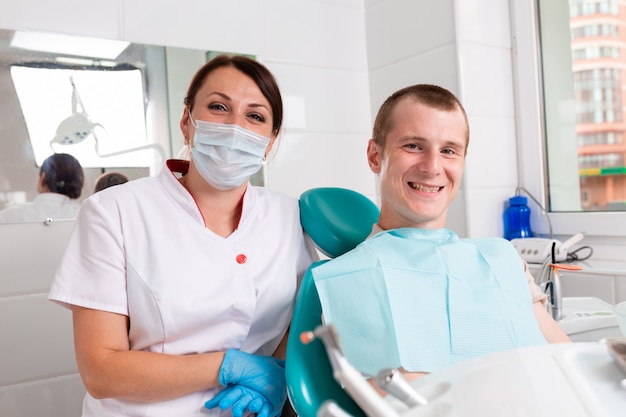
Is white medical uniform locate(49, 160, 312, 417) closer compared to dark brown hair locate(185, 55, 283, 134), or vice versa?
white medical uniform locate(49, 160, 312, 417)

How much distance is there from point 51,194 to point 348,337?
1268mm

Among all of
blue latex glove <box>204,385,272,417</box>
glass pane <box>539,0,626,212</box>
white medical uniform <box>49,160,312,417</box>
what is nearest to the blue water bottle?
glass pane <box>539,0,626,212</box>

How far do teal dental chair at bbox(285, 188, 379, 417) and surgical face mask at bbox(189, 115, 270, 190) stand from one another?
0.20m

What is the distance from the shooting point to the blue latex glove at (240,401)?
1.10 m

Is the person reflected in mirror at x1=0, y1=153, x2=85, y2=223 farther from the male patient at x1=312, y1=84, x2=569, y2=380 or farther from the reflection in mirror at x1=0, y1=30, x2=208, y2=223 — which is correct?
the male patient at x1=312, y1=84, x2=569, y2=380

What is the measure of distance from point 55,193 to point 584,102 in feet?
6.87

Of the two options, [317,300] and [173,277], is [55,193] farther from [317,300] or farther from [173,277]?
[317,300]

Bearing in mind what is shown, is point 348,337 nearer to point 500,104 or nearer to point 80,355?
Result: point 80,355

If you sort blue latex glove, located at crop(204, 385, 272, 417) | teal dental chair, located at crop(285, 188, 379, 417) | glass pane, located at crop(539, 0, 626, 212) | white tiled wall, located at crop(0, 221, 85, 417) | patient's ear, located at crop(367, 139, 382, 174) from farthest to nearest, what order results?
glass pane, located at crop(539, 0, 626, 212) → white tiled wall, located at crop(0, 221, 85, 417) → patient's ear, located at crop(367, 139, 382, 174) → blue latex glove, located at crop(204, 385, 272, 417) → teal dental chair, located at crop(285, 188, 379, 417)

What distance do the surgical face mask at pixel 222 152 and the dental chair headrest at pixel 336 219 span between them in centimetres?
20

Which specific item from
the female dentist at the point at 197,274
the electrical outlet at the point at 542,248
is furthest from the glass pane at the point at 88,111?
the electrical outlet at the point at 542,248

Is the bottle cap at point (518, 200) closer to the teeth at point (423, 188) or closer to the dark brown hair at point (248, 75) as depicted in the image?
the teeth at point (423, 188)

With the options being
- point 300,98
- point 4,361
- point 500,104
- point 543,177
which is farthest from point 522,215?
point 4,361

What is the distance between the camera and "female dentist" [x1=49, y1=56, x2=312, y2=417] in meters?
1.11
